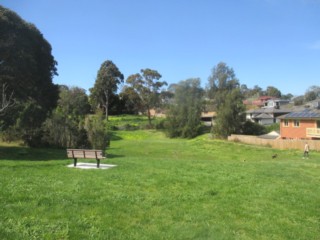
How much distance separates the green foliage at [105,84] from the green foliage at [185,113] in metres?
23.5

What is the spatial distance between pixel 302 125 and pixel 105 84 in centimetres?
5217

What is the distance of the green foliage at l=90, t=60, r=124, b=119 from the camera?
85.8 meters

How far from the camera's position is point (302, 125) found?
46.6 m

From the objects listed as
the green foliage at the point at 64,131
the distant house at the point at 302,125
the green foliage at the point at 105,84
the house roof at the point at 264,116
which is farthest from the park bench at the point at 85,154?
the green foliage at the point at 105,84

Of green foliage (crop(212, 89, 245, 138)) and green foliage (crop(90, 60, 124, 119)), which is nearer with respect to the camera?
green foliage (crop(212, 89, 245, 138))

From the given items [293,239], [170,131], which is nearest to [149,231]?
[293,239]

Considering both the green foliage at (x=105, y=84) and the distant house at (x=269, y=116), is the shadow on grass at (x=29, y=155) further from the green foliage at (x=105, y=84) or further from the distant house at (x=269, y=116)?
the green foliage at (x=105, y=84)

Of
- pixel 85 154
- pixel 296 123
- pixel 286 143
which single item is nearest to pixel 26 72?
pixel 85 154

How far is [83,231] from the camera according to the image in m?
5.32

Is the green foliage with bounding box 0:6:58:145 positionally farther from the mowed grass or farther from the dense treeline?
the mowed grass

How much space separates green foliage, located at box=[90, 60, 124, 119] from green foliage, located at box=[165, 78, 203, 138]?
23.5m

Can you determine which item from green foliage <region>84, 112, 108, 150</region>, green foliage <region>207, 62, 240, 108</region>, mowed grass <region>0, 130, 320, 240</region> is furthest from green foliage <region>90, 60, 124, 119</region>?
mowed grass <region>0, 130, 320, 240</region>

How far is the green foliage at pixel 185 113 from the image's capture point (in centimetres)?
6319

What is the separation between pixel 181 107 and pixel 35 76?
43072 millimetres
